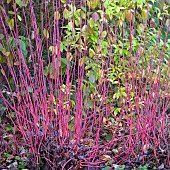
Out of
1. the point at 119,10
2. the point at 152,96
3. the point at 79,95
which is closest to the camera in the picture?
the point at 79,95

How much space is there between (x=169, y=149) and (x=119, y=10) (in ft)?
4.15

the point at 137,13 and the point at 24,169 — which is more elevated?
the point at 137,13

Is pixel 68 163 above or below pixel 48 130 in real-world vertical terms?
below

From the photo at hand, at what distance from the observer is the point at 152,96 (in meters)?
2.40

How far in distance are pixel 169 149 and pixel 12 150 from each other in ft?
4.12

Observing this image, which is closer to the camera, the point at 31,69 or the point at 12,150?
the point at 12,150

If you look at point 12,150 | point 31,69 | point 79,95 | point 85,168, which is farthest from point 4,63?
point 85,168

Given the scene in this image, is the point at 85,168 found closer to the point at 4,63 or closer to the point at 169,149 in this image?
the point at 169,149

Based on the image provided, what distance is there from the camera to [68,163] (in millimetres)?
2340

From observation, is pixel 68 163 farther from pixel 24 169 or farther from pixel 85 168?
pixel 24 169

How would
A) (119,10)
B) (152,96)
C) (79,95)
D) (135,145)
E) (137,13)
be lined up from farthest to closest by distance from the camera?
(137,13)
(119,10)
(135,145)
(152,96)
(79,95)

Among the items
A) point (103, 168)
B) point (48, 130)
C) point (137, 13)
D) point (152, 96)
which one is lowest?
point (103, 168)

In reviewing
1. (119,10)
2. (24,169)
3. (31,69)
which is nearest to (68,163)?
(24,169)

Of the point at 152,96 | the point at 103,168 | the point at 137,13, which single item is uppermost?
the point at 137,13
